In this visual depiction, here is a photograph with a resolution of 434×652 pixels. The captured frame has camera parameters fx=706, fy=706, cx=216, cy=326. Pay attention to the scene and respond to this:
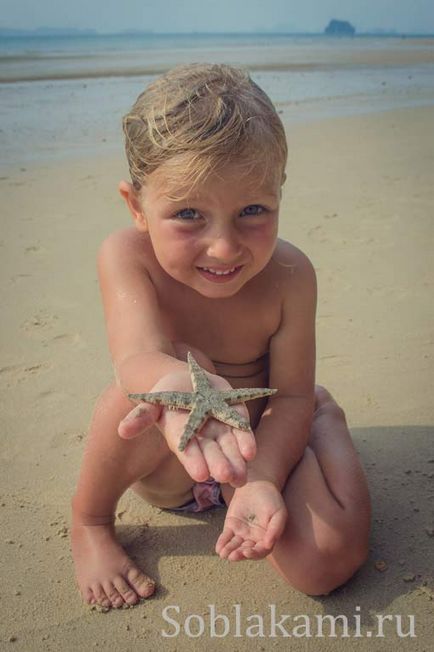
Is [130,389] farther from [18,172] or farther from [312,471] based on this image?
[18,172]

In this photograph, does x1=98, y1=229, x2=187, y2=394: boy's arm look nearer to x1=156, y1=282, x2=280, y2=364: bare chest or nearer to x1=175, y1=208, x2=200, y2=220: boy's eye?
x1=156, y1=282, x2=280, y2=364: bare chest

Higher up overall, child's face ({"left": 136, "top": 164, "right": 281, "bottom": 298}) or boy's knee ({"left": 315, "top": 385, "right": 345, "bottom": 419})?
child's face ({"left": 136, "top": 164, "right": 281, "bottom": 298})

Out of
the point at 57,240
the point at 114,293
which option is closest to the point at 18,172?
the point at 57,240

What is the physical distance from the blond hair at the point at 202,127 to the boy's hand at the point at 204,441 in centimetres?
76

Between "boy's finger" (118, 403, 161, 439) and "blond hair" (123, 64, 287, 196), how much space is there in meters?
0.76

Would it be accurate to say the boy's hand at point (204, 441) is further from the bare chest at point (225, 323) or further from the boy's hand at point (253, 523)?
the bare chest at point (225, 323)

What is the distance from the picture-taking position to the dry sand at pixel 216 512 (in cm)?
249

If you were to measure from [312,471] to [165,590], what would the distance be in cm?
72

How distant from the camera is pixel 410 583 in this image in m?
2.59

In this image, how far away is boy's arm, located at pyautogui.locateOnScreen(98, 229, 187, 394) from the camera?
7.95ft

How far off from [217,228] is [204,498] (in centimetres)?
124

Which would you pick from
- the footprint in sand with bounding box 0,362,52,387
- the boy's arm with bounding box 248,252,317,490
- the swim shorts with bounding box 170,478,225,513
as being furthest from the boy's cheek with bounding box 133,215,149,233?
the footprint in sand with bounding box 0,362,52,387

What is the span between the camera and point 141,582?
2611mm

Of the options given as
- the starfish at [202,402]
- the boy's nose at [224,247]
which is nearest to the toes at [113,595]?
the starfish at [202,402]
